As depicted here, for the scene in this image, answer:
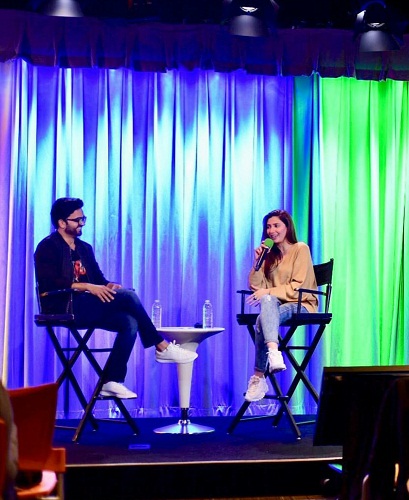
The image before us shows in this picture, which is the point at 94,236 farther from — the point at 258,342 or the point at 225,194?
the point at 258,342

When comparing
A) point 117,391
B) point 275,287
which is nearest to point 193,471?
point 117,391

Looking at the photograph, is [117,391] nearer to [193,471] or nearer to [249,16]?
[193,471]

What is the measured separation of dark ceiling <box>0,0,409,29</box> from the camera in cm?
591

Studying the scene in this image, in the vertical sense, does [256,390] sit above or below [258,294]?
below

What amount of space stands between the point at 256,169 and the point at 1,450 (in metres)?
4.55

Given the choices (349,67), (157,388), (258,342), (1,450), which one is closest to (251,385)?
(258,342)

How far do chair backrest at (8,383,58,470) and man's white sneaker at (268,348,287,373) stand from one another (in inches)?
90.8

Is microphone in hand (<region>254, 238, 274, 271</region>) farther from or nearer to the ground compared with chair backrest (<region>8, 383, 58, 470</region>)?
farther from the ground

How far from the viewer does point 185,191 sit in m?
6.30

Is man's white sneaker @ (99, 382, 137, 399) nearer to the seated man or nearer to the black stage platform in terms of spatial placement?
the seated man

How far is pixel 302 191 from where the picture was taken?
6398mm


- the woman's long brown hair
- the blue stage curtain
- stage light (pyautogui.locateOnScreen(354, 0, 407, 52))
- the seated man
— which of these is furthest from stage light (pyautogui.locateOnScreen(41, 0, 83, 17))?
stage light (pyautogui.locateOnScreen(354, 0, 407, 52))

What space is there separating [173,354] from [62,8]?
2152 mm

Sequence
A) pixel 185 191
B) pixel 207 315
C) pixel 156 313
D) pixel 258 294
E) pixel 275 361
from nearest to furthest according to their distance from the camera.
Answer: pixel 275 361, pixel 258 294, pixel 156 313, pixel 207 315, pixel 185 191
